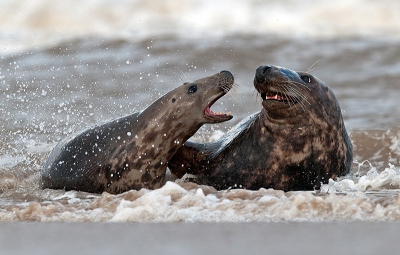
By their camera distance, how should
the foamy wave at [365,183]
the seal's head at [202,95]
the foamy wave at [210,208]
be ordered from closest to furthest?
the foamy wave at [210,208] → the foamy wave at [365,183] → the seal's head at [202,95]

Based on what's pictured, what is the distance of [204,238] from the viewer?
4.20 meters

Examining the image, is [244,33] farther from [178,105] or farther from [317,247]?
[317,247]

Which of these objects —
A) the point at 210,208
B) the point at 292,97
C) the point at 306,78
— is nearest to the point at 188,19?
the point at 306,78

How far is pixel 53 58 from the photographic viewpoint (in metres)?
15.2

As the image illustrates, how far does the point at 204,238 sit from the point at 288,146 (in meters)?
2.54

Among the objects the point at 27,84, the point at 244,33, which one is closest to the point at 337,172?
the point at 27,84

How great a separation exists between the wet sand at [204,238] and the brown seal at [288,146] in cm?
194

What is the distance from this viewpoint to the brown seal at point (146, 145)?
662cm

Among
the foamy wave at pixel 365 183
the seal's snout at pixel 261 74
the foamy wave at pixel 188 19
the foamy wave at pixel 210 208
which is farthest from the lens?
the foamy wave at pixel 188 19

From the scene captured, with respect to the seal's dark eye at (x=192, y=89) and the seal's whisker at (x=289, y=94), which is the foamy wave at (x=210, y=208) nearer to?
the seal's whisker at (x=289, y=94)

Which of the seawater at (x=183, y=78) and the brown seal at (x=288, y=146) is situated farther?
the brown seal at (x=288, y=146)

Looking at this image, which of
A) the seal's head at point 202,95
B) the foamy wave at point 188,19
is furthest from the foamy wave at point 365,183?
the foamy wave at point 188,19

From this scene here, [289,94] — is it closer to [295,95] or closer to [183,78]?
[295,95]

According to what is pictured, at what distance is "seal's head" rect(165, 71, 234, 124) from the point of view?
661 cm
